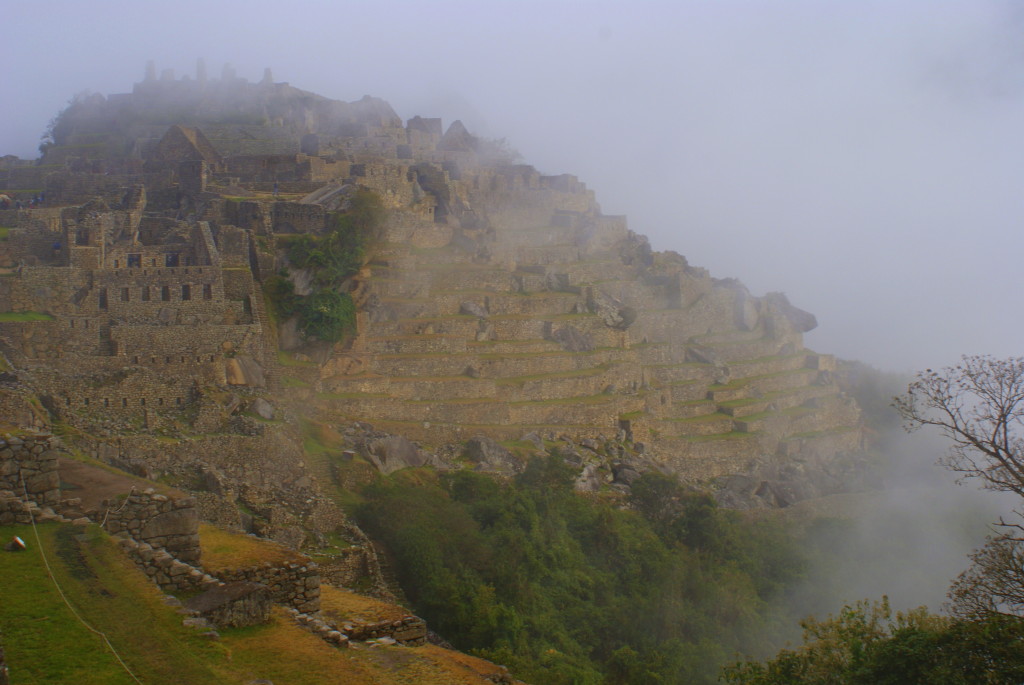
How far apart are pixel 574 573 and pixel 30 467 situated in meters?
16.0

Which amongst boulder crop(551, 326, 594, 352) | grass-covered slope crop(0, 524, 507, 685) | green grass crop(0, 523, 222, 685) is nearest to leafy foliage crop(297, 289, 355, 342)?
boulder crop(551, 326, 594, 352)

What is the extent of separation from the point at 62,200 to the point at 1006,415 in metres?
27.1

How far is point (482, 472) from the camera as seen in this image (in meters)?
28.5

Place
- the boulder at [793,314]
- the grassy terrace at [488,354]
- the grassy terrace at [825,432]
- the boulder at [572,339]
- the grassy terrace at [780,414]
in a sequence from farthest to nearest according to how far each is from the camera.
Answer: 1. the boulder at [793,314]
2. the grassy terrace at [825,432]
3. the grassy terrace at [780,414]
4. the boulder at [572,339]
5. the grassy terrace at [488,354]

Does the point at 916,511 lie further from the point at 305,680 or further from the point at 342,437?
the point at 305,680

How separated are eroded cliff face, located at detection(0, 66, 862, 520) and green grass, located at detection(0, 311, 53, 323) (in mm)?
143

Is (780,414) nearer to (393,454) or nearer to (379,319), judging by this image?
(379,319)

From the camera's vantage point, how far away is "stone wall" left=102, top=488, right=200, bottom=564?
10.9m

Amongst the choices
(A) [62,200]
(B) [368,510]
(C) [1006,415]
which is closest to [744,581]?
(B) [368,510]

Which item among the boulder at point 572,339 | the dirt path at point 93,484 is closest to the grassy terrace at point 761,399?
the boulder at point 572,339

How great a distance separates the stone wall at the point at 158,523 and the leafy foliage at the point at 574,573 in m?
7.01

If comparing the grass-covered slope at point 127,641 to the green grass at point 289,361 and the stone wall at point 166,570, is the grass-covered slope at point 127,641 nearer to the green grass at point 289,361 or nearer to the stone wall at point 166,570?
the stone wall at point 166,570

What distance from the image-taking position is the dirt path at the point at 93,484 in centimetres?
1166

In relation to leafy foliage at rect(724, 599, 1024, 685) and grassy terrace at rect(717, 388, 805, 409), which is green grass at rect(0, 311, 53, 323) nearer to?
leafy foliage at rect(724, 599, 1024, 685)
